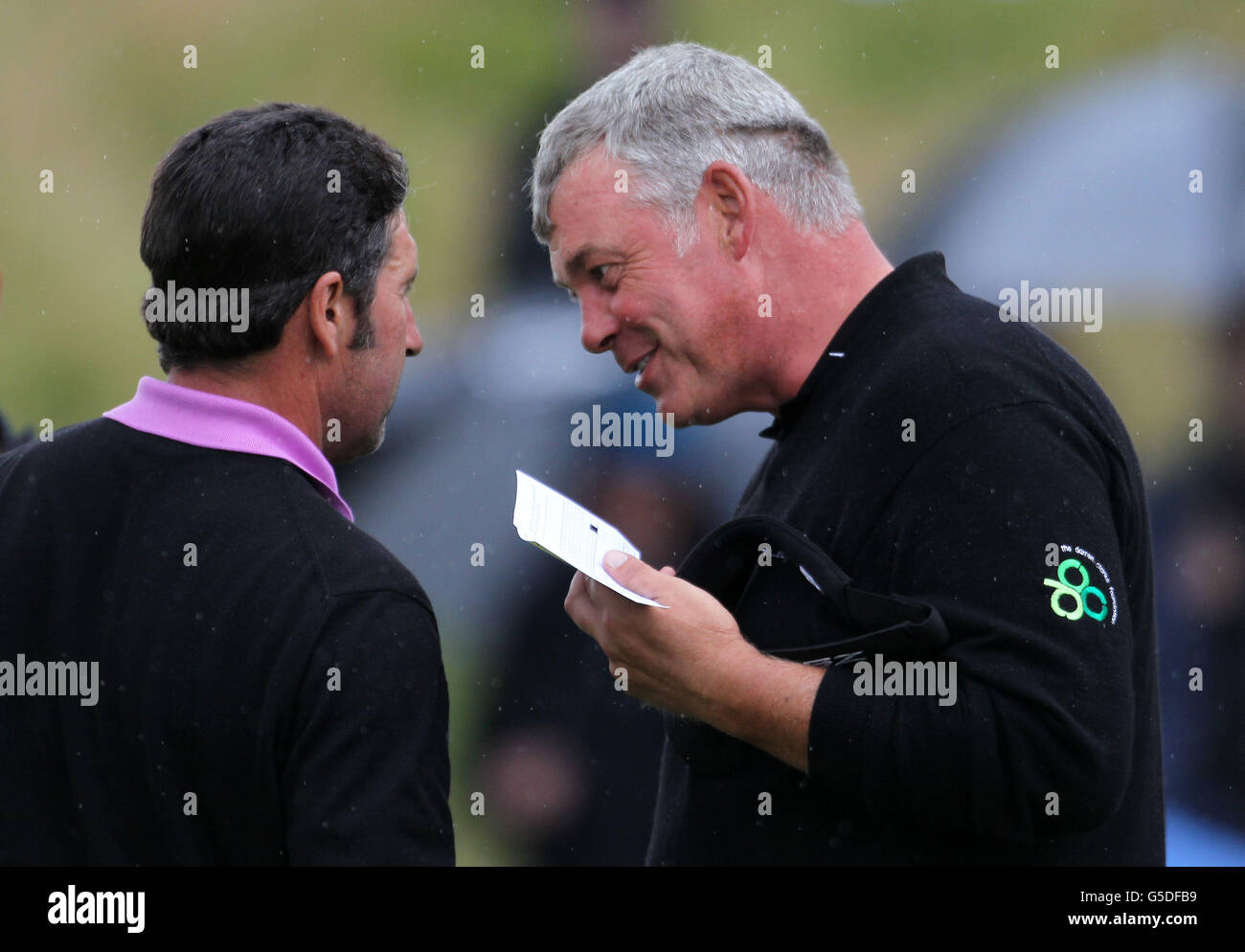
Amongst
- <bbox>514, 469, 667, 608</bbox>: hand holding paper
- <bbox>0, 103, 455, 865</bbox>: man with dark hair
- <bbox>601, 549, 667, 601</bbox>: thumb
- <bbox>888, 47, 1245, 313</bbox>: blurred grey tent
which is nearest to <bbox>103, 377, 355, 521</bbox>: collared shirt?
<bbox>0, 103, 455, 865</bbox>: man with dark hair

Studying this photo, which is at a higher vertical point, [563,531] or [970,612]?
[563,531]

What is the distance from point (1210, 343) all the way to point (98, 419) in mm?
3045

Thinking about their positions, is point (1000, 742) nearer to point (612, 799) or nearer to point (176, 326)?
point (176, 326)

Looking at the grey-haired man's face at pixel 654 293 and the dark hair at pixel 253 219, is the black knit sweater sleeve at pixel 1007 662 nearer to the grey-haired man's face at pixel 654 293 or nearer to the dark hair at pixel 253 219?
the grey-haired man's face at pixel 654 293

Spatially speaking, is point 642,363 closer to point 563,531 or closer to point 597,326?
point 597,326

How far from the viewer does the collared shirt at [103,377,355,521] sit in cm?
136

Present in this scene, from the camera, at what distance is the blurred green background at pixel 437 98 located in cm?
347

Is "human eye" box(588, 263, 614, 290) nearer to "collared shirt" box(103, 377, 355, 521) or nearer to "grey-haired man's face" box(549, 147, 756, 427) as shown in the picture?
A: "grey-haired man's face" box(549, 147, 756, 427)

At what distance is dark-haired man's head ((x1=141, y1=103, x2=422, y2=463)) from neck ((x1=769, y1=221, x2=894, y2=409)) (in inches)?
25.0

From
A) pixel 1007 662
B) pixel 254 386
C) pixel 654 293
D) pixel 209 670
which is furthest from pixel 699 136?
pixel 209 670

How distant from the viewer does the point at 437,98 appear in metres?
3.54

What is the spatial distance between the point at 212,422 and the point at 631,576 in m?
0.54

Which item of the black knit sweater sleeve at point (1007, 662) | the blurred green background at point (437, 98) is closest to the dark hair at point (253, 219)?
the black knit sweater sleeve at point (1007, 662)

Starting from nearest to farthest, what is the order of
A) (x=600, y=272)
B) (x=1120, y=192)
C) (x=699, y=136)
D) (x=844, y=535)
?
1. (x=844, y=535)
2. (x=699, y=136)
3. (x=600, y=272)
4. (x=1120, y=192)
